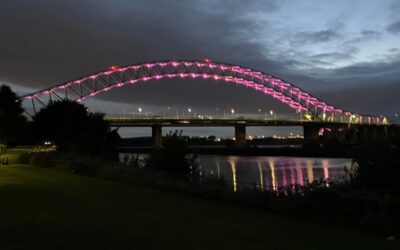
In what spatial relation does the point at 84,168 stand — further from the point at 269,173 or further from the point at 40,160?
the point at 269,173

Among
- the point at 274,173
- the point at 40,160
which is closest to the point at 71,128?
the point at 40,160

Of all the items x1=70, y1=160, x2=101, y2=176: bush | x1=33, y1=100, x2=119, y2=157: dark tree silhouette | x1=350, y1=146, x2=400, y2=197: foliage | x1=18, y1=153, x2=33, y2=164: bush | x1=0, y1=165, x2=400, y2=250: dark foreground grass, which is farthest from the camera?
x1=33, y1=100, x2=119, y2=157: dark tree silhouette

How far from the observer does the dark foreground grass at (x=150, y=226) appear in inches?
447

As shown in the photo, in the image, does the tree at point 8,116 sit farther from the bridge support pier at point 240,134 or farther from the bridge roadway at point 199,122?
the bridge support pier at point 240,134

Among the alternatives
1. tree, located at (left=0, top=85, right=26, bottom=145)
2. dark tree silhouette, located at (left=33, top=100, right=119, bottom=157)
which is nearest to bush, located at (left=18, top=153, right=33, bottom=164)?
dark tree silhouette, located at (left=33, top=100, right=119, bottom=157)

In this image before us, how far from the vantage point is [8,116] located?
203ft

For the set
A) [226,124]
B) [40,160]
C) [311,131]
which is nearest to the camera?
[40,160]

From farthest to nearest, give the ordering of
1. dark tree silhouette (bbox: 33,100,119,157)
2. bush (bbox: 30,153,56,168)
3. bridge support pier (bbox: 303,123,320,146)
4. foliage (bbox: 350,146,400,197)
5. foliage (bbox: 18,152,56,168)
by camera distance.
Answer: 1. bridge support pier (bbox: 303,123,320,146)
2. dark tree silhouette (bbox: 33,100,119,157)
3. foliage (bbox: 18,152,56,168)
4. bush (bbox: 30,153,56,168)
5. foliage (bbox: 350,146,400,197)

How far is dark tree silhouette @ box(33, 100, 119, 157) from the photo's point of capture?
51.6 metres

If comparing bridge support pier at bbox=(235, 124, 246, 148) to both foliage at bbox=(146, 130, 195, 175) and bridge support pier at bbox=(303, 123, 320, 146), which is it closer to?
bridge support pier at bbox=(303, 123, 320, 146)

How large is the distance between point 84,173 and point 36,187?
8.58 meters

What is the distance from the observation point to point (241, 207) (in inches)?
688

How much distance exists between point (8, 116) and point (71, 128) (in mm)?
11055

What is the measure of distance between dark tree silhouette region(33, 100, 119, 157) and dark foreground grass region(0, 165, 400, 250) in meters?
31.5
